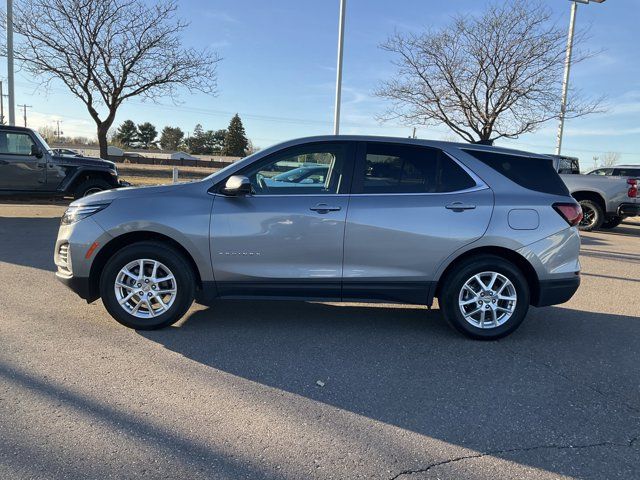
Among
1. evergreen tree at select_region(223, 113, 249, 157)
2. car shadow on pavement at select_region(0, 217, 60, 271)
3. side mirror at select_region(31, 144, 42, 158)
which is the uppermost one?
evergreen tree at select_region(223, 113, 249, 157)

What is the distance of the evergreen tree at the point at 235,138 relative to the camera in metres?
99.3

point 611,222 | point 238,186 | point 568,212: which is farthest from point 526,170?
point 611,222

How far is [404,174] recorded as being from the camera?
452 cm

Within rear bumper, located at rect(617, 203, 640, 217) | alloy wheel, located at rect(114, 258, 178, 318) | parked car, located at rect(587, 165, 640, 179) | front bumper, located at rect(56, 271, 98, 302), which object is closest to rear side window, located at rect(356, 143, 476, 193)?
alloy wheel, located at rect(114, 258, 178, 318)

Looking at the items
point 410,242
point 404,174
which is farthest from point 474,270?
point 404,174

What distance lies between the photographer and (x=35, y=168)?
11.2 m

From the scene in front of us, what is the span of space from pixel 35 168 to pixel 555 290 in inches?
433

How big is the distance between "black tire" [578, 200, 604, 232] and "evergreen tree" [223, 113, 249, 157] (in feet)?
295

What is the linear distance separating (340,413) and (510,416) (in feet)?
3.59

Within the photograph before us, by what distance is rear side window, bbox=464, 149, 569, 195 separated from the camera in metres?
4.57

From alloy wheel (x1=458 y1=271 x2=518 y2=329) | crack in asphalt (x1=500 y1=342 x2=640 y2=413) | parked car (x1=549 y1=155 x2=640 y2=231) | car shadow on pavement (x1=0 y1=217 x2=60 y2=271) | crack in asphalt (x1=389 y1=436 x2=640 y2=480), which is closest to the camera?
crack in asphalt (x1=389 y1=436 x2=640 y2=480)

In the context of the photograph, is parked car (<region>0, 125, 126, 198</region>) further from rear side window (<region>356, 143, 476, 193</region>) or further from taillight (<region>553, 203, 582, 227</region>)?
taillight (<region>553, 203, 582, 227</region>)

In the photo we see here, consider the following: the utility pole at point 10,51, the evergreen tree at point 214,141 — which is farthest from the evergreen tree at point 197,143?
the utility pole at point 10,51

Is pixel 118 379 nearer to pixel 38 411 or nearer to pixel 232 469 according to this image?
pixel 38 411
